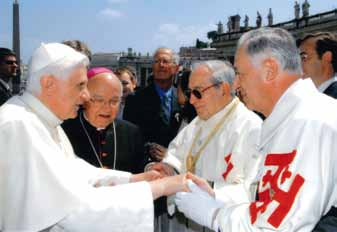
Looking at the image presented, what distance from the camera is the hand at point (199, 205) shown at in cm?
227

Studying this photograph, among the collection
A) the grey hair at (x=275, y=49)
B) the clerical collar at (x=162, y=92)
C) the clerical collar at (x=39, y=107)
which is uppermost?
the grey hair at (x=275, y=49)

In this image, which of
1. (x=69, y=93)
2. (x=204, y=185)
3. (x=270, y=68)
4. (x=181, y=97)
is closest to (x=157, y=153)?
(x=181, y=97)

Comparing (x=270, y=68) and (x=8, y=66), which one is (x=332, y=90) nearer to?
(x=270, y=68)

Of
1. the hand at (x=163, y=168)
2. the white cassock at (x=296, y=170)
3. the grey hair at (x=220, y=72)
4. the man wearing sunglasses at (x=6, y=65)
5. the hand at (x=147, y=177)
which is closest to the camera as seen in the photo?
the white cassock at (x=296, y=170)

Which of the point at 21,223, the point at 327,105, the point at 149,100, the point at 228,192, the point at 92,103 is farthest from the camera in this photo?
the point at 149,100

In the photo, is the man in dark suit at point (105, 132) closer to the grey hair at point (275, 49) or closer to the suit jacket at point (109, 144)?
the suit jacket at point (109, 144)

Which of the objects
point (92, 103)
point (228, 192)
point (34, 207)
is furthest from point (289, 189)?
point (92, 103)

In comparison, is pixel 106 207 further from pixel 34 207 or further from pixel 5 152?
pixel 5 152

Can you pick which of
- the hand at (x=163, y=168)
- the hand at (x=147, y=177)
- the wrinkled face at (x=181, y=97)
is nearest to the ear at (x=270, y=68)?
the hand at (x=147, y=177)

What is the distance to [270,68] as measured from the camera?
7.00 feet

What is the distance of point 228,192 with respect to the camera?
2734 millimetres

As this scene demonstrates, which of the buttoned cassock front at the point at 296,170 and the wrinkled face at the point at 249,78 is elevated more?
the wrinkled face at the point at 249,78

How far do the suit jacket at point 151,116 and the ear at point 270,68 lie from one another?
295 centimetres

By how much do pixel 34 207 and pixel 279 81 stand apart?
1320 mm
